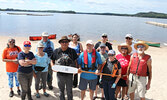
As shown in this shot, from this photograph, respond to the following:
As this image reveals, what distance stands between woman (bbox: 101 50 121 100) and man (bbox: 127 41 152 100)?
48cm

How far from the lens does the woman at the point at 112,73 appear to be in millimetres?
4537

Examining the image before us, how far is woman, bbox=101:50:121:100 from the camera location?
4.54 m

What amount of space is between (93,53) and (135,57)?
4.42 ft

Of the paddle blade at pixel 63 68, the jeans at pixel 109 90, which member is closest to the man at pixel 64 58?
the paddle blade at pixel 63 68

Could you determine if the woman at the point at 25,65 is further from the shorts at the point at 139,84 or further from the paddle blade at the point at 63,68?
the shorts at the point at 139,84

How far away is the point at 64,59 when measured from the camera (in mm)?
4391

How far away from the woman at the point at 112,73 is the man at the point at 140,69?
18.9 inches

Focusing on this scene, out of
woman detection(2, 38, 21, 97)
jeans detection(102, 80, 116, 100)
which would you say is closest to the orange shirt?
woman detection(2, 38, 21, 97)

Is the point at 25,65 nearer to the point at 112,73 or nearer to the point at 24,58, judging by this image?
the point at 24,58

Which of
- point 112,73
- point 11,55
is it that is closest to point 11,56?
point 11,55

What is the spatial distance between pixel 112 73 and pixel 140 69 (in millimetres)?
872

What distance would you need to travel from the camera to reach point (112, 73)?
4586 mm

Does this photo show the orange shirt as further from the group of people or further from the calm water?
the calm water

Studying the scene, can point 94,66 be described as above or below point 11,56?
below
